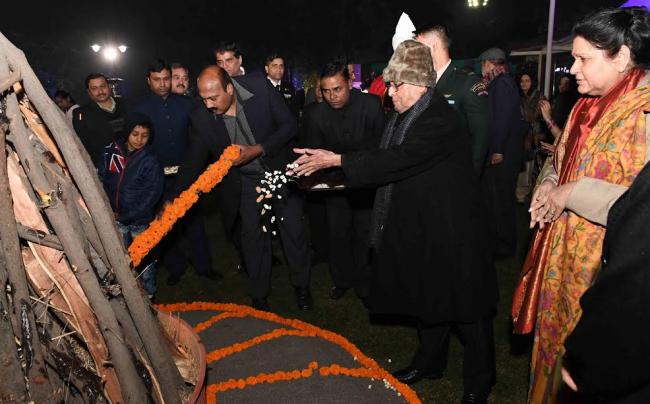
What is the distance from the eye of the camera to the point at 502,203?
6301mm

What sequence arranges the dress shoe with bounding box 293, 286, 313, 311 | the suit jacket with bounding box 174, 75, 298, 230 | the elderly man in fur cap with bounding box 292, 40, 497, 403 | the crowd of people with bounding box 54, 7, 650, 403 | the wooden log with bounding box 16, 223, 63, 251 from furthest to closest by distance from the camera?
the dress shoe with bounding box 293, 286, 313, 311, the suit jacket with bounding box 174, 75, 298, 230, the elderly man in fur cap with bounding box 292, 40, 497, 403, the wooden log with bounding box 16, 223, 63, 251, the crowd of people with bounding box 54, 7, 650, 403

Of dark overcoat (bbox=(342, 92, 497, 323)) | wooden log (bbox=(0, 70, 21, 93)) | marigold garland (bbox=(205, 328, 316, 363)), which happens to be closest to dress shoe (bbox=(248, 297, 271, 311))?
marigold garland (bbox=(205, 328, 316, 363))

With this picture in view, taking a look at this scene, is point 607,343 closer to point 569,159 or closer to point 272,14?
point 569,159

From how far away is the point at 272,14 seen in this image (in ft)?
102

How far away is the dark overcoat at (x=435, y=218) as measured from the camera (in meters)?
3.19

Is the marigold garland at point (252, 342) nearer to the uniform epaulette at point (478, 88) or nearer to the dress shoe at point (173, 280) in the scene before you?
the dress shoe at point (173, 280)

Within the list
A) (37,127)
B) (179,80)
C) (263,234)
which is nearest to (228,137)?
(263,234)

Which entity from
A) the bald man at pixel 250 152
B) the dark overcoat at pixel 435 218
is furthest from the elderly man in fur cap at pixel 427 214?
the bald man at pixel 250 152

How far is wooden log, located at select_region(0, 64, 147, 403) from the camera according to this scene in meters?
1.71

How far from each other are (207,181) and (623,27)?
303 cm

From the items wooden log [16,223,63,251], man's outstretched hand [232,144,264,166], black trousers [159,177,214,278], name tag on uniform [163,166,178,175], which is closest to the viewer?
wooden log [16,223,63,251]

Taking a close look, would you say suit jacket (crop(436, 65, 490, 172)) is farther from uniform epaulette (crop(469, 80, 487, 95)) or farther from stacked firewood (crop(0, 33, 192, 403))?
stacked firewood (crop(0, 33, 192, 403))

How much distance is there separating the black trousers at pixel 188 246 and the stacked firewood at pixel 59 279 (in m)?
3.85

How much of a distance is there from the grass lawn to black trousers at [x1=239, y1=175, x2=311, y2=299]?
1.63ft
